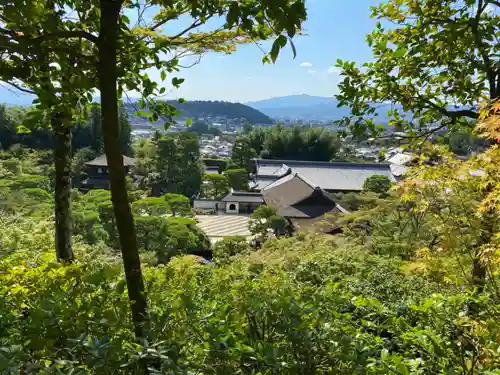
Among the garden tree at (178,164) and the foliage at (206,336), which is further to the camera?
the garden tree at (178,164)

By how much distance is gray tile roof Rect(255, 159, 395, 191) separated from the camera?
27.9 metres

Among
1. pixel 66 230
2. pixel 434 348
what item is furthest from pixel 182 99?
pixel 434 348

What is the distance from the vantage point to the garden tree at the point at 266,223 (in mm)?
15586

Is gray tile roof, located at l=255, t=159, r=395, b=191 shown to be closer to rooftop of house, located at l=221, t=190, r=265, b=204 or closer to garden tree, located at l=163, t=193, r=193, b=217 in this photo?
rooftop of house, located at l=221, t=190, r=265, b=204

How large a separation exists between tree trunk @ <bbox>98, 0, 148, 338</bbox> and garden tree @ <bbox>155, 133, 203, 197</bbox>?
2297 cm

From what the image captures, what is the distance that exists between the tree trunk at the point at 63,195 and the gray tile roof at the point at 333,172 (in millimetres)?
25089

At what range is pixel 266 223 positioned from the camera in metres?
15.6

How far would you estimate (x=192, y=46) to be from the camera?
121 inches

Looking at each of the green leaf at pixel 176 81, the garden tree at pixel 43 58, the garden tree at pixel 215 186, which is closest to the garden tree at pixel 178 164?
the garden tree at pixel 215 186

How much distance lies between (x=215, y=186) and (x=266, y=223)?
11876mm

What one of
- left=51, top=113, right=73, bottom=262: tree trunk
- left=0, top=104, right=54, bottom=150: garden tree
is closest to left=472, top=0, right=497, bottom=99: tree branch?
left=51, top=113, right=73, bottom=262: tree trunk

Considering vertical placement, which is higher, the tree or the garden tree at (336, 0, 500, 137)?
the garden tree at (336, 0, 500, 137)

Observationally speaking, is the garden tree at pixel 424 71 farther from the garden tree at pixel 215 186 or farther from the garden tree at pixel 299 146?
the garden tree at pixel 299 146

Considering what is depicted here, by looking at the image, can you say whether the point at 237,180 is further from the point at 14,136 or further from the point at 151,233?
the point at 14,136
